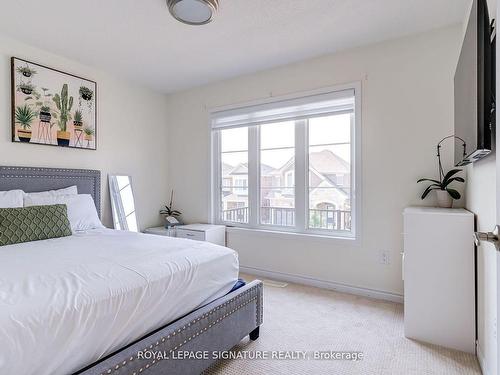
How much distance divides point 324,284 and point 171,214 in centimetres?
234

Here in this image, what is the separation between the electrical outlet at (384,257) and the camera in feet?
9.20

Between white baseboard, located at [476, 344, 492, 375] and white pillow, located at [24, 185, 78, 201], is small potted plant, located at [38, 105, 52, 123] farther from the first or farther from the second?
white baseboard, located at [476, 344, 492, 375]

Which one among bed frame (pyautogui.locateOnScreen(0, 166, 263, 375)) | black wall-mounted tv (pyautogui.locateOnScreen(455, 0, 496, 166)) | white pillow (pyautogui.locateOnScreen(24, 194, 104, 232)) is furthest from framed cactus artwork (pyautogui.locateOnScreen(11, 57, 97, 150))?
black wall-mounted tv (pyautogui.locateOnScreen(455, 0, 496, 166))

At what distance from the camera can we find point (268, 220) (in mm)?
3633

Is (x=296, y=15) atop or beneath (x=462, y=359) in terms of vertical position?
atop

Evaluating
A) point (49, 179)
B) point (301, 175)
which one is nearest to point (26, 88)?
point (49, 179)

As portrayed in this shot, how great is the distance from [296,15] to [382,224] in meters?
2.03

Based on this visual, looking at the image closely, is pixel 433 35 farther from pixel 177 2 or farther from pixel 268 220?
pixel 268 220

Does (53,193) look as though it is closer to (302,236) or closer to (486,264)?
(302,236)

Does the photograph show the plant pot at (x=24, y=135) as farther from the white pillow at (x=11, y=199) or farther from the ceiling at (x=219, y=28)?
the ceiling at (x=219, y=28)

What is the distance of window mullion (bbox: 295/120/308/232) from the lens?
3332 mm

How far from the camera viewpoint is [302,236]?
326 cm

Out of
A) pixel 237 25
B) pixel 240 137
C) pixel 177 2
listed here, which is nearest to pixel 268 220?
pixel 240 137

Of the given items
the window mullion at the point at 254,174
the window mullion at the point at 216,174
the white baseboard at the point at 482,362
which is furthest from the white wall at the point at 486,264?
the window mullion at the point at 216,174
